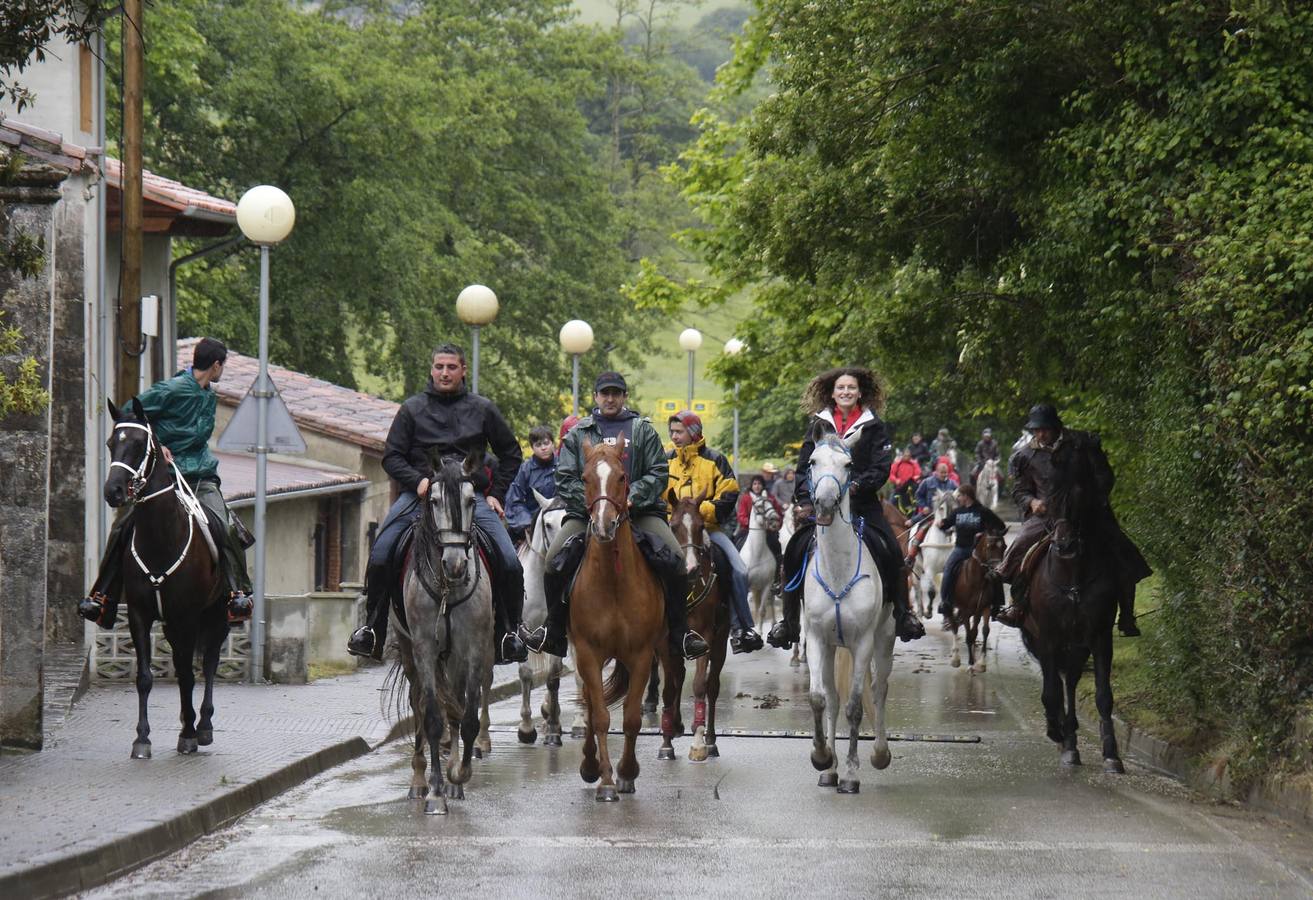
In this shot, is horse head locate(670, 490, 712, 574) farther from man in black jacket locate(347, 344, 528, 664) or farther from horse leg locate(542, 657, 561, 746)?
man in black jacket locate(347, 344, 528, 664)

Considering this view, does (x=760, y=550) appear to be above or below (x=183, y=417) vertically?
below

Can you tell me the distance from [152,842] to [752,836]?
3.27 meters

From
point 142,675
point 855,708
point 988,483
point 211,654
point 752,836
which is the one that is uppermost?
point 988,483

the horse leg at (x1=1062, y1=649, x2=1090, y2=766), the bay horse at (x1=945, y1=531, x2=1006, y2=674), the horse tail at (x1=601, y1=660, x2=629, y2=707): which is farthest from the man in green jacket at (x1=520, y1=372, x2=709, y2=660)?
the bay horse at (x1=945, y1=531, x2=1006, y2=674)

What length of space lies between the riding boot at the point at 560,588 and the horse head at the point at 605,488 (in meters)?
0.52

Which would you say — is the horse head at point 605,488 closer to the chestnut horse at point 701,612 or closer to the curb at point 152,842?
the chestnut horse at point 701,612

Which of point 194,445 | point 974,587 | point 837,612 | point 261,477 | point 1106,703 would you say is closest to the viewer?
point 837,612

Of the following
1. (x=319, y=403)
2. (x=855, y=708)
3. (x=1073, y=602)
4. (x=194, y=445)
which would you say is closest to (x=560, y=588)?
(x=855, y=708)

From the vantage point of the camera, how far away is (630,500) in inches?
504

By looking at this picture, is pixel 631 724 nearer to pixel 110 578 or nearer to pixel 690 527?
pixel 690 527

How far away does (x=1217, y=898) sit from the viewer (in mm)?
8875

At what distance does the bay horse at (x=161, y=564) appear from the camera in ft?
Result: 43.3

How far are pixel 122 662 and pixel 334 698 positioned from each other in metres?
2.18

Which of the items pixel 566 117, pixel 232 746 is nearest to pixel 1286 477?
pixel 232 746
